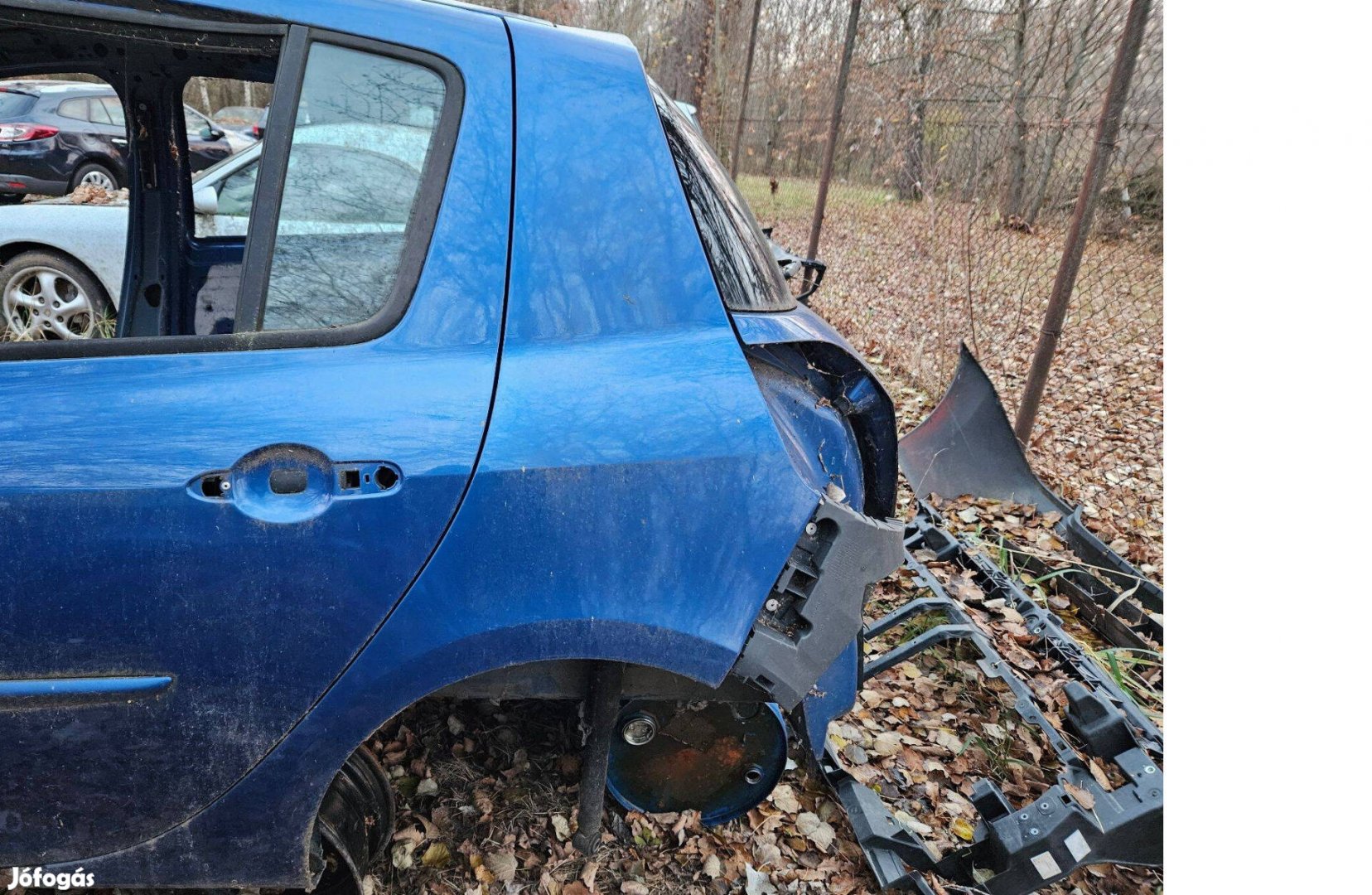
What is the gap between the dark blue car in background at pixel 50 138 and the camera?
9.61m

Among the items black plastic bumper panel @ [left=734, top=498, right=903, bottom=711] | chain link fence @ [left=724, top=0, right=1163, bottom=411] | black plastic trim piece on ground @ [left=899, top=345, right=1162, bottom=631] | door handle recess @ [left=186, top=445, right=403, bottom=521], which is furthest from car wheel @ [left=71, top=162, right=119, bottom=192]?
black plastic bumper panel @ [left=734, top=498, right=903, bottom=711]

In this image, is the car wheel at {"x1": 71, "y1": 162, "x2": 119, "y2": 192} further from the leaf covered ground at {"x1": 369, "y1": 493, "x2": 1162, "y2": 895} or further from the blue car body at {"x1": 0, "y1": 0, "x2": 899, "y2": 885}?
the blue car body at {"x1": 0, "y1": 0, "x2": 899, "y2": 885}

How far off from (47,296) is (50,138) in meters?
6.52

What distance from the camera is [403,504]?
1.39 meters

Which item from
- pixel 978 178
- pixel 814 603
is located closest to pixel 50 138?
pixel 978 178

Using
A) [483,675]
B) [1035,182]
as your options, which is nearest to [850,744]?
[483,675]

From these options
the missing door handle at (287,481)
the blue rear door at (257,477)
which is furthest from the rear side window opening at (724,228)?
the missing door handle at (287,481)

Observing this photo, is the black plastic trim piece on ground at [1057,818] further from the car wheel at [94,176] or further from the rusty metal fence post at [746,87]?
the car wheel at [94,176]

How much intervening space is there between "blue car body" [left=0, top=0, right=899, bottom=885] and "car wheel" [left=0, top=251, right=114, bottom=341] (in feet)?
14.6

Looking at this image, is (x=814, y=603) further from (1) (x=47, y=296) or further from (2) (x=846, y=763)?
(1) (x=47, y=296)

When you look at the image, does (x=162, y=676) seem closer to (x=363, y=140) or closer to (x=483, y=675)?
(x=483, y=675)

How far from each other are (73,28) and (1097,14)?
16.7ft

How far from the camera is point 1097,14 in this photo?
15.3 ft

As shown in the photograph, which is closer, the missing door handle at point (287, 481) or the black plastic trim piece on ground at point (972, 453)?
the missing door handle at point (287, 481)
